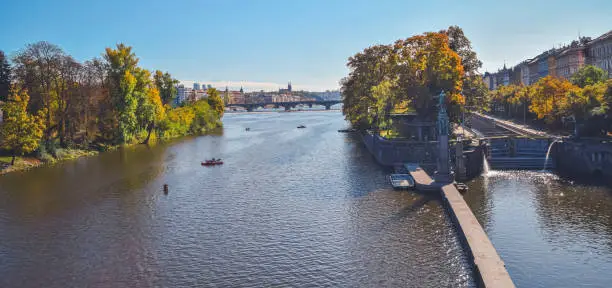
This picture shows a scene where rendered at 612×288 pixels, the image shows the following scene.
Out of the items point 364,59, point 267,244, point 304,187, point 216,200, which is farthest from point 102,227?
point 364,59

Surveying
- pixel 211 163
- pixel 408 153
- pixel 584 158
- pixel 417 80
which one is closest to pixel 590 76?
pixel 584 158

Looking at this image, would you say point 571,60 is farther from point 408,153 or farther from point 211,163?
point 211,163

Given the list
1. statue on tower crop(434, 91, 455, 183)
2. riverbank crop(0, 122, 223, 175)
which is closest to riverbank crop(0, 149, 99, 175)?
riverbank crop(0, 122, 223, 175)

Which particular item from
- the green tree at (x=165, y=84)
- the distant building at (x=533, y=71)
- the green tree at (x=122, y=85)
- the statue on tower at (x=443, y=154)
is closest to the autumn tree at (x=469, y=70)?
the statue on tower at (x=443, y=154)

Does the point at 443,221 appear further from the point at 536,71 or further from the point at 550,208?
the point at 536,71

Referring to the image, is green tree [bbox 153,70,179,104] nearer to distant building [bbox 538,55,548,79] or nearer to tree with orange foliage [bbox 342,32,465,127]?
tree with orange foliage [bbox 342,32,465,127]

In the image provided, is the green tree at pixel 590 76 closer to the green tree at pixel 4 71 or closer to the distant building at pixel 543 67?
the distant building at pixel 543 67

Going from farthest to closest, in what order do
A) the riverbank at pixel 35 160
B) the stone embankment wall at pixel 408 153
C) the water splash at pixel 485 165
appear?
the riverbank at pixel 35 160 → the stone embankment wall at pixel 408 153 → the water splash at pixel 485 165
